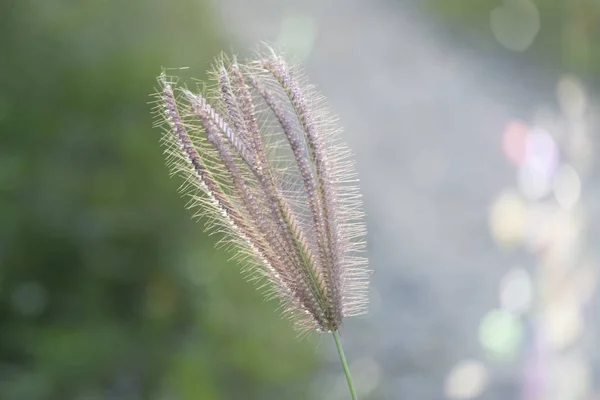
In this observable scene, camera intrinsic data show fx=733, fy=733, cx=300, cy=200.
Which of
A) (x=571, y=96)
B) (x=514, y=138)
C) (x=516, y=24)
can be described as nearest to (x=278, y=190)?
(x=514, y=138)

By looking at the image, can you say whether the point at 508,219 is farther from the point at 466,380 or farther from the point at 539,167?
the point at 466,380

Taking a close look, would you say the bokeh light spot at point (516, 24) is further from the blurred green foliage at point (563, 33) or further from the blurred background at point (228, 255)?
the blurred background at point (228, 255)

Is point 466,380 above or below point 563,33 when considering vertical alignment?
below

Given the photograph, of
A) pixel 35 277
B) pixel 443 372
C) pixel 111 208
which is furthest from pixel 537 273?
pixel 35 277

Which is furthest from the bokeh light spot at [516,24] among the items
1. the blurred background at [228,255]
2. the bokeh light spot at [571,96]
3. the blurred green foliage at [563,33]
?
the bokeh light spot at [571,96]

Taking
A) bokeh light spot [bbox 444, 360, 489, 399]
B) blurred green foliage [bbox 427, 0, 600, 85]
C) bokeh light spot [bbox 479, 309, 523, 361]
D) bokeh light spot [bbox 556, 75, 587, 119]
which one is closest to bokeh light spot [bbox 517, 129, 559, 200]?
bokeh light spot [bbox 556, 75, 587, 119]

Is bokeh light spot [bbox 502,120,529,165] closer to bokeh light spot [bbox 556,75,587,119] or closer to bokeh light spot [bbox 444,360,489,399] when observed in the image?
bokeh light spot [bbox 556,75,587,119]
